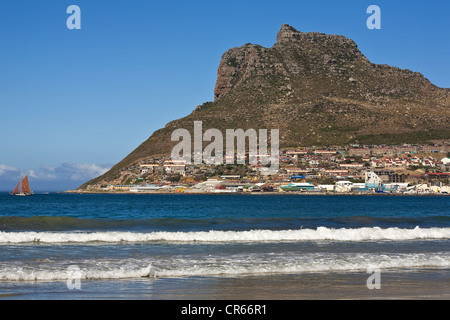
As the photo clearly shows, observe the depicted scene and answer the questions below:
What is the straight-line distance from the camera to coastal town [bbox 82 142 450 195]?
123875 mm

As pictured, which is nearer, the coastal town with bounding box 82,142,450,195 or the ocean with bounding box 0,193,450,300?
the ocean with bounding box 0,193,450,300

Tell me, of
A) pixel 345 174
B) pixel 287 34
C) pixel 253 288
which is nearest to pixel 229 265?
pixel 253 288

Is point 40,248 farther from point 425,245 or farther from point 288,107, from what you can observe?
point 288,107

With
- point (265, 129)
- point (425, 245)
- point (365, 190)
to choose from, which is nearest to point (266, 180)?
point (265, 129)

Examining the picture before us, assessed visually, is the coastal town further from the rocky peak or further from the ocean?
the ocean

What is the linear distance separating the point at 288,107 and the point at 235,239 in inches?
4495

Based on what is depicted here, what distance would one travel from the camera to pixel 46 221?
33.0m

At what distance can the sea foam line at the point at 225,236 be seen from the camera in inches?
918

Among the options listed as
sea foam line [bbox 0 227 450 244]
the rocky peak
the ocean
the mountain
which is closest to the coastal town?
the mountain

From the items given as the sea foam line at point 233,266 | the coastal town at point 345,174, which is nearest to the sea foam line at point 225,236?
the sea foam line at point 233,266

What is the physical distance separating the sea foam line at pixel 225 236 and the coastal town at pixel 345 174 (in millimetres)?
96200

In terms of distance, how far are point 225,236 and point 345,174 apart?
111695mm

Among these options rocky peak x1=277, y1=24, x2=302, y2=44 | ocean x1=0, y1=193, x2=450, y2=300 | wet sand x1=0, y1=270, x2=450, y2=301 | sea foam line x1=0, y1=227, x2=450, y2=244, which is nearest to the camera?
wet sand x1=0, y1=270, x2=450, y2=301

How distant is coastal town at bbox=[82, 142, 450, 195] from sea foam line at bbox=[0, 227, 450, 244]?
96.2 m
